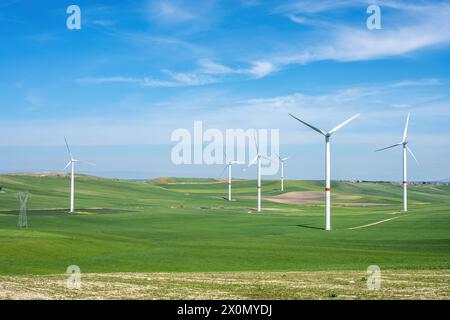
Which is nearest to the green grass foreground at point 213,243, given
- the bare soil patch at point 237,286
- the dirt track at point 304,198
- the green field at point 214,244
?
the green field at point 214,244

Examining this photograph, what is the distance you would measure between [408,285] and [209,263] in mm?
17149

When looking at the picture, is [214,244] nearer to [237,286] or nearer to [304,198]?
[237,286]

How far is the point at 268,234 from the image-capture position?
218ft

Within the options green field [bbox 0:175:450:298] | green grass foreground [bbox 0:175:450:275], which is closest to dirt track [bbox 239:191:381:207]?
green field [bbox 0:175:450:298]

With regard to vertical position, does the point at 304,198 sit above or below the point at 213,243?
above

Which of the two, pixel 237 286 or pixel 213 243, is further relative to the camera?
pixel 213 243

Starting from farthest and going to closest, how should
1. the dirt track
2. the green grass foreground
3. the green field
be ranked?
the dirt track < the green grass foreground < the green field

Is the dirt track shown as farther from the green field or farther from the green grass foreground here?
the green grass foreground

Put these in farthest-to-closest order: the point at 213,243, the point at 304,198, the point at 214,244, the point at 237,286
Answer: the point at 304,198
the point at 213,243
the point at 214,244
the point at 237,286

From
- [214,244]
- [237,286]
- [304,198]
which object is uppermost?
[304,198]

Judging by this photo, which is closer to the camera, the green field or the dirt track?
the green field

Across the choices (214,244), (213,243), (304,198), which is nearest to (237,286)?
(214,244)

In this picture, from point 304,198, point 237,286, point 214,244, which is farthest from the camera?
point 304,198

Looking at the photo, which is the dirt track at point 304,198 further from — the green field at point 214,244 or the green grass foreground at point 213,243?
the green grass foreground at point 213,243
